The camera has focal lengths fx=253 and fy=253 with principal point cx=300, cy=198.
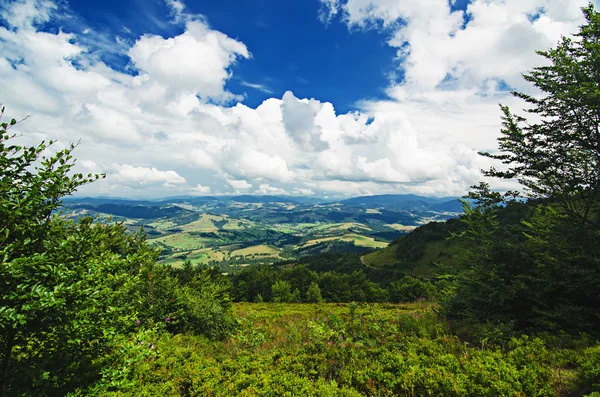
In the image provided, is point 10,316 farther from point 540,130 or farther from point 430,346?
point 540,130

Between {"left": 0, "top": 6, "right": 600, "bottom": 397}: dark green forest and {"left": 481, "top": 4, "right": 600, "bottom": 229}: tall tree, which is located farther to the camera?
{"left": 481, "top": 4, "right": 600, "bottom": 229}: tall tree

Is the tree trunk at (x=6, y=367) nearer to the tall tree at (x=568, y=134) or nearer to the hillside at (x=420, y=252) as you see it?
the tall tree at (x=568, y=134)

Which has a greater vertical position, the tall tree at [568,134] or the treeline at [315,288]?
the tall tree at [568,134]

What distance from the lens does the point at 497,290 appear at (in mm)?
12867

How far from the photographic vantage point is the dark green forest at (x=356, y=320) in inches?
226

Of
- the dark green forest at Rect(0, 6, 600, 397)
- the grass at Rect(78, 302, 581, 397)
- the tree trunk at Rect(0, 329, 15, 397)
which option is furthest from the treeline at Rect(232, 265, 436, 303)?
the tree trunk at Rect(0, 329, 15, 397)

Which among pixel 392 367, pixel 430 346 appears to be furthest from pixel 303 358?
pixel 430 346

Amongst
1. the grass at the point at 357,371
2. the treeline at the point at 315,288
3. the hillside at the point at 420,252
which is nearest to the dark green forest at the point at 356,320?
the grass at the point at 357,371

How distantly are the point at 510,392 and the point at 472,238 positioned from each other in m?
15.0

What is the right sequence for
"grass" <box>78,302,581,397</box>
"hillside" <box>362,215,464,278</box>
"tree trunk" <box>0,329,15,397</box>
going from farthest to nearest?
"hillside" <box>362,215,464,278</box>
"grass" <box>78,302,581,397</box>
"tree trunk" <box>0,329,15,397</box>

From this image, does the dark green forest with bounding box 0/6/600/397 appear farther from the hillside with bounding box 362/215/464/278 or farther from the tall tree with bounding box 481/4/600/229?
the hillside with bounding box 362/215/464/278

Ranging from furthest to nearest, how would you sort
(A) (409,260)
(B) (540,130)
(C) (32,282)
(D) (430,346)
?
(A) (409,260), (B) (540,130), (D) (430,346), (C) (32,282)

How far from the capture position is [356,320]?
52.9ft

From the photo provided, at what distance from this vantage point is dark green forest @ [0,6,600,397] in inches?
226
